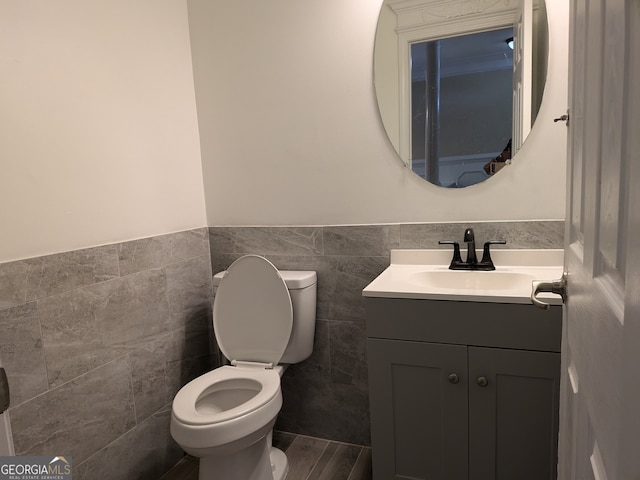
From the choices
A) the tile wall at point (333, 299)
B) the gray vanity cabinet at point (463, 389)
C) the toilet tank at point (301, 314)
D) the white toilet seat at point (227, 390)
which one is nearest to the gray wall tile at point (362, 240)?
the tile wall at point (333, 299)

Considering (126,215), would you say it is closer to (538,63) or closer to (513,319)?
(513,319)

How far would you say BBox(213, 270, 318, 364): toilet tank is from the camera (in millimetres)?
1876

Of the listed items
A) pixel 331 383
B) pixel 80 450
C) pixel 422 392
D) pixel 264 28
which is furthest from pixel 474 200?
pixel 80 450

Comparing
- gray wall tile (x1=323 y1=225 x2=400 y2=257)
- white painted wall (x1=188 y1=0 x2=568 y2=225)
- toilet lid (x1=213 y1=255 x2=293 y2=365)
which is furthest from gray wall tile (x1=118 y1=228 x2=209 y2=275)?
gray wall tile (x1=323 y1=225 x2=400 y2=257)

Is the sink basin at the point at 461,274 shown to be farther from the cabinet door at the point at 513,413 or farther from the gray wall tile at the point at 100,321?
Answer: the gray wall tile at the point at 100,321

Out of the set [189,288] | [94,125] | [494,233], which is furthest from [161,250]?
[494,233]

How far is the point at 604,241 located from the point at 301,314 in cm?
145

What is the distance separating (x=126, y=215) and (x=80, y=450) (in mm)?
880

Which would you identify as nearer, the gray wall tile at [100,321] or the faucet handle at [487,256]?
the gray wall tile at [100,321]

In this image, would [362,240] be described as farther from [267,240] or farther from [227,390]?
[227,390]

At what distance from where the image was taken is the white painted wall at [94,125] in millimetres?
1368

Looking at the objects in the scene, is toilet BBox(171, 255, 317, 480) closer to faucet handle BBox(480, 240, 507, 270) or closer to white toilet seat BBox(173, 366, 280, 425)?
white toilet seat BBox(173, 366, 280, 425)

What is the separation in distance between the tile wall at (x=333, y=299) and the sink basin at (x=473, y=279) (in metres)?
0.17

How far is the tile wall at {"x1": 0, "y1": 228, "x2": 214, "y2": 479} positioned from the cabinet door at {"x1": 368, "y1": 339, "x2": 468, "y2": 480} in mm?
974
